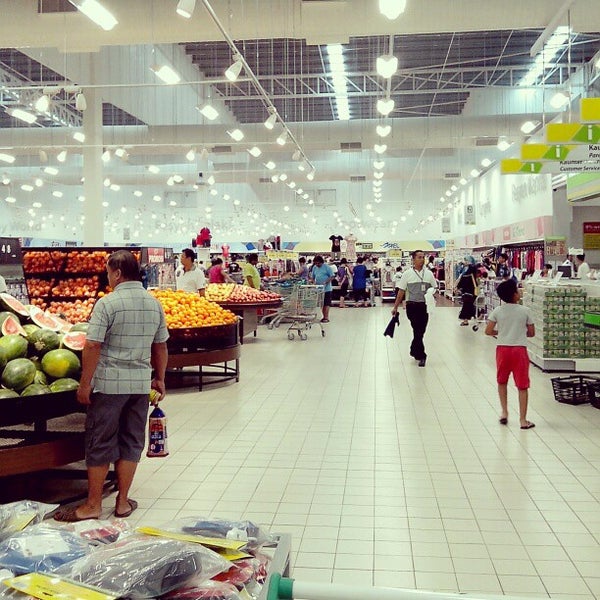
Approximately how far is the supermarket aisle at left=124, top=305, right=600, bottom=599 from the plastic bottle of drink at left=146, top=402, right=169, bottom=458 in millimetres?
271

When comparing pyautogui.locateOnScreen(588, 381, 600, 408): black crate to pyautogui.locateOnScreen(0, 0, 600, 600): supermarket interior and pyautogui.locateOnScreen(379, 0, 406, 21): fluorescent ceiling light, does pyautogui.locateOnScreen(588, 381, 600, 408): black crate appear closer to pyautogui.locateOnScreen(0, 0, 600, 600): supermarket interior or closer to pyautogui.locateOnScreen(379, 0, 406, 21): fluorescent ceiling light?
pyautogui.locateOnScreen(0, 0, 600, 600): supermarket interior

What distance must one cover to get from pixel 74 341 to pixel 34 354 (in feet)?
0.94

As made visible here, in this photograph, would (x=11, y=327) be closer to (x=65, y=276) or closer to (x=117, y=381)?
(x=117, y=381)

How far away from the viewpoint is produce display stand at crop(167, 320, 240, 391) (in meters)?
8.99

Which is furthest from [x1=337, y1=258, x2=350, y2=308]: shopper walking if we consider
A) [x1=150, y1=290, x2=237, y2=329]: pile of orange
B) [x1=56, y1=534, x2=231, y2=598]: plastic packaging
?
[x1=56, y1=534, x2=231, y2=598]: plastic packaging

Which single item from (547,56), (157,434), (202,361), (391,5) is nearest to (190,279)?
(202,361)

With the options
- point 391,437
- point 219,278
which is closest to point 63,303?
point 391,437

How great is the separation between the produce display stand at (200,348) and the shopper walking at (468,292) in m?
8.84

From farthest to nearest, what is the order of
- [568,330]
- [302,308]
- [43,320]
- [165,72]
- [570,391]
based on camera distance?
[302,308], [568,330], [165,72], [570,391], [43,320]

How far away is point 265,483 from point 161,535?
364 centimetres

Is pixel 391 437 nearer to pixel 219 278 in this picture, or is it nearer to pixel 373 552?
pixel 373 552

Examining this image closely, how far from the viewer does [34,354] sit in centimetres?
489

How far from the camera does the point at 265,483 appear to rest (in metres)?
5.35

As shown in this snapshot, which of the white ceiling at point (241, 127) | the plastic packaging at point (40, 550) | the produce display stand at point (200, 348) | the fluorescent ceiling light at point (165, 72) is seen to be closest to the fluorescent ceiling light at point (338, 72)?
the white ceiling at point (241, 127)
